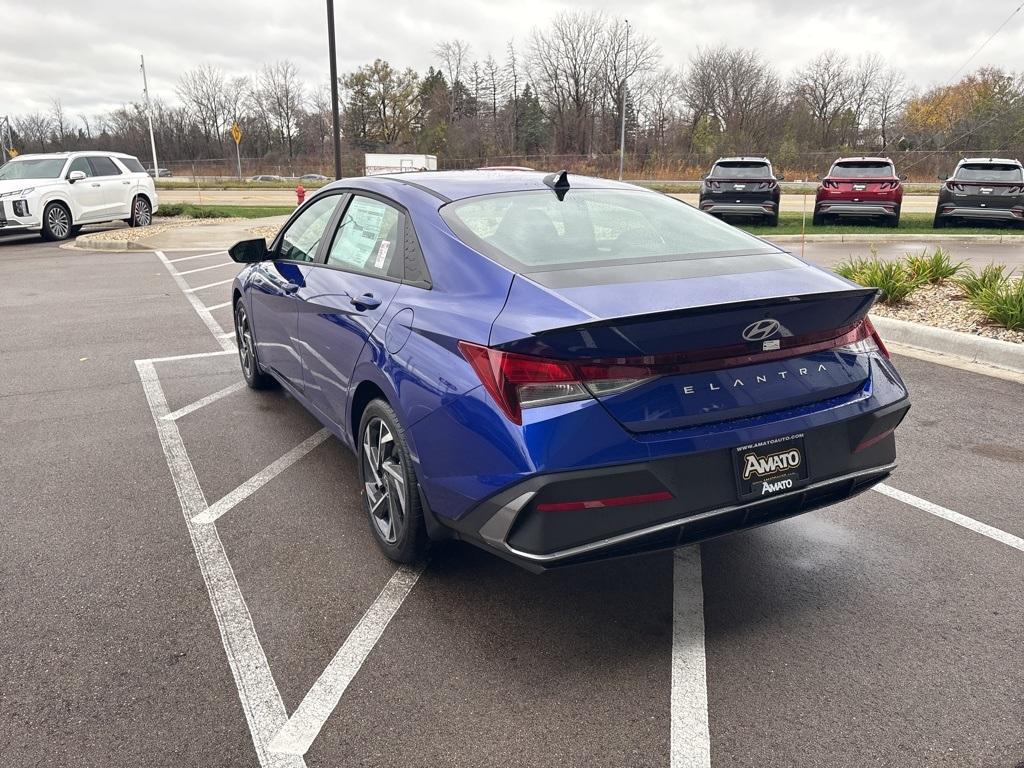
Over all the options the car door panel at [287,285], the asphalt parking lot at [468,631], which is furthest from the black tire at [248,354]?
the asphalt parking lot at [468,631]

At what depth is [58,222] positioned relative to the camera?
17.7 meters

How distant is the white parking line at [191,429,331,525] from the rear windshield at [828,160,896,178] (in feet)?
50.1

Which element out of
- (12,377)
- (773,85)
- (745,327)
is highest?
(773,85)

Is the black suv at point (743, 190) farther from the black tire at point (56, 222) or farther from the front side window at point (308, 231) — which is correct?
the black tire at point (56, 222)

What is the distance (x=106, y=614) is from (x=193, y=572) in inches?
15.9

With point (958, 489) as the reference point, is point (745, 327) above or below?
above

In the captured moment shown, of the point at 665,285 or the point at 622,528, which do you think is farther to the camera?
the point at 665,285

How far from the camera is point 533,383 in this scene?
2.50 m

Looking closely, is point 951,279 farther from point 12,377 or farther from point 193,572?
point 12,377

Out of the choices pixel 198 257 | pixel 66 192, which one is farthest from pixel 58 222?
pixel 198 257

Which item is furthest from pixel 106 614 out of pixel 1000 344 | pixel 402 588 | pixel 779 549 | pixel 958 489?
pixel 1000 344

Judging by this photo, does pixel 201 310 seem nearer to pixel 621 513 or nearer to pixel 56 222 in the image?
pixel 621 513

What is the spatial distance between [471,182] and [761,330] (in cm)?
179

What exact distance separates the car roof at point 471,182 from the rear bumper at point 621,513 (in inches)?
64.5
